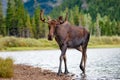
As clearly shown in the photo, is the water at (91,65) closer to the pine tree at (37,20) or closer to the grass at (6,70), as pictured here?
the grass at (6,70)

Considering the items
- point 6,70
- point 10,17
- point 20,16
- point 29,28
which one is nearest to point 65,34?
point 6,70

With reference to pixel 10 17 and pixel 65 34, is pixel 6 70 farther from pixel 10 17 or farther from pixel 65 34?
pixel 10 17

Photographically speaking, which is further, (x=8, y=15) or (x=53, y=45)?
(x=8, y=15)

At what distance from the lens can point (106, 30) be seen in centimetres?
18812

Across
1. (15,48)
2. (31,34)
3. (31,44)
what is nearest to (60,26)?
(15,48)

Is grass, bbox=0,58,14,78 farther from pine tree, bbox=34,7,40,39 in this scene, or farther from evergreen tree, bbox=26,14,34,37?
pine tree, bbox=34,7,40,39

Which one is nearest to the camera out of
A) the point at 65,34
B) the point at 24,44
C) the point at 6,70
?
the point at 6,70

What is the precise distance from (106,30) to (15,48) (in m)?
99.5

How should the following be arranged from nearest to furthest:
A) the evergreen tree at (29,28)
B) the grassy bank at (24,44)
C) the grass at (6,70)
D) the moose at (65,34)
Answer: the grass at (6,70)
the moose at (65,34)
the grassy bank at (24,44)
the evergreen tree at (29,28)

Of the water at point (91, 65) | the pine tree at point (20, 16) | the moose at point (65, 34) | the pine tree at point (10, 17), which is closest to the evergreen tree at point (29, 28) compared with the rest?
the pine tree at point (20, 16)

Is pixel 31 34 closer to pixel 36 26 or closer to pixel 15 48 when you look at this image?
pixel 36 26

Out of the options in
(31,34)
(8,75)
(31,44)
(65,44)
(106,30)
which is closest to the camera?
(8,75)

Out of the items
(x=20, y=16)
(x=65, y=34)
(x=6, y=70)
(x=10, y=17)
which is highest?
(x=65, y=34)

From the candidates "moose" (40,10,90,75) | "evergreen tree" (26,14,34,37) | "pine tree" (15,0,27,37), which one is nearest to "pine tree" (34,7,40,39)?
"evergreen tree" (26,14,34,37)
